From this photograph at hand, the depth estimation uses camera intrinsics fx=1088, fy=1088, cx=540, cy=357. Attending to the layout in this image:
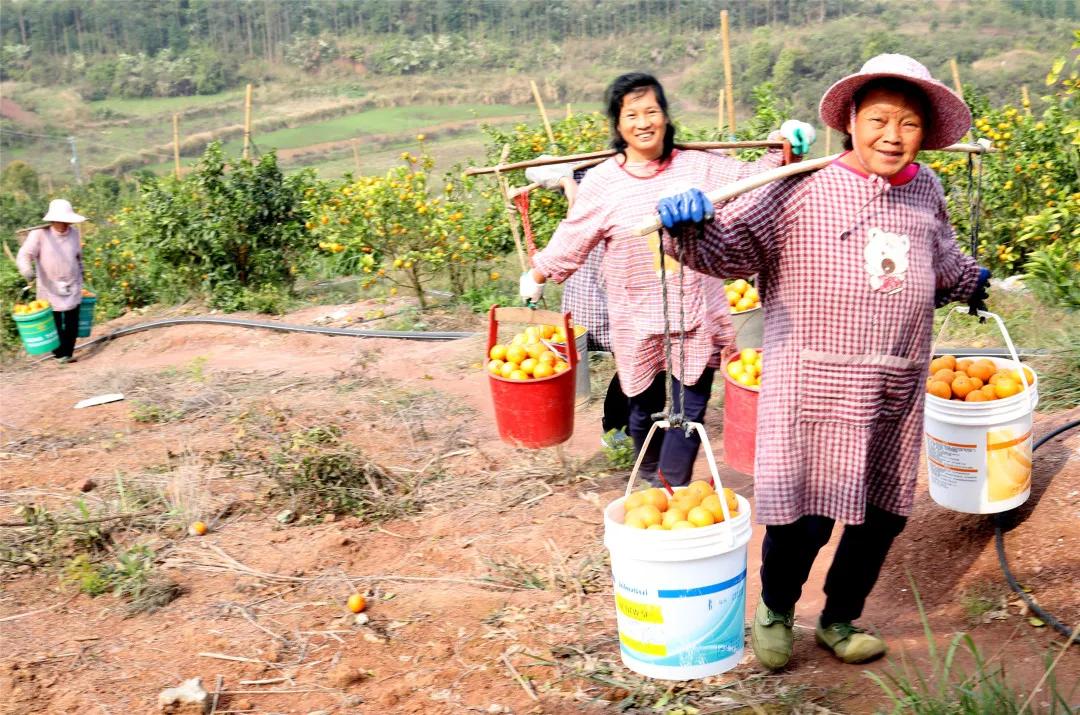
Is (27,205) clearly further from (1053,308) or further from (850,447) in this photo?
(850,447)

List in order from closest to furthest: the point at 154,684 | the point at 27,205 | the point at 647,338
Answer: the point at 154,684, the point at 647,338, the point at 27,205

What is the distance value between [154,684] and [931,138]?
2796 mm

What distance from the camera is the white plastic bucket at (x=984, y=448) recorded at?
341 centimetres

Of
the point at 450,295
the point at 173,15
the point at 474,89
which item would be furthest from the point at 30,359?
the point at 173,15

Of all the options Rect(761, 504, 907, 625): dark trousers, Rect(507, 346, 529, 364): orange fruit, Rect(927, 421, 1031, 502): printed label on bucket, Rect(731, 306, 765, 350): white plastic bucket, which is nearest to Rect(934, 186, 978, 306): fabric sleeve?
Rect(927, 421, 1031, 502): printed label on bucket

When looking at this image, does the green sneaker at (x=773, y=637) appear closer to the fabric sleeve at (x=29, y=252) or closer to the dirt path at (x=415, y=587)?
the dirt path at (x=415, y=587)

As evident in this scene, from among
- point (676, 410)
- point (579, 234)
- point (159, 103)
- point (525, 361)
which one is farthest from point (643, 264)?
point (159, 103)

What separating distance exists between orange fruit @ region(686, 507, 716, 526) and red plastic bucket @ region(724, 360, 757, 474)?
172 cm

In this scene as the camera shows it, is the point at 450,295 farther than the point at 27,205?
No

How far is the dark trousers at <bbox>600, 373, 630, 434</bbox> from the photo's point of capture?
5.19 m

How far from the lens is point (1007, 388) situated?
11.3 feet

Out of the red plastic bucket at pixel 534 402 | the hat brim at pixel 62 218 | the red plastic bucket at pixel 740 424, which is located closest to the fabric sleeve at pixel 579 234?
the red plastic bucket at pixel 534 402

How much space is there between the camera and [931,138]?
2.77 m

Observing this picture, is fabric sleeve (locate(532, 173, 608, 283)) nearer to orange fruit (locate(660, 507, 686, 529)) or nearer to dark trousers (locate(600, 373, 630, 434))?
dark trousers (locate(600, 373, 630, 434))
